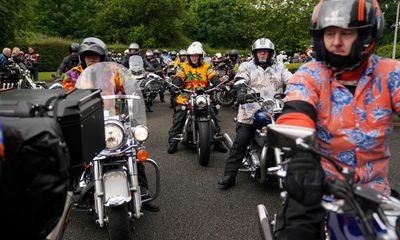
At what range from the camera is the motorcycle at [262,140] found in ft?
14.5

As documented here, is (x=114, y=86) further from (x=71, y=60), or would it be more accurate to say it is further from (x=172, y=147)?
(x=71, y=60)

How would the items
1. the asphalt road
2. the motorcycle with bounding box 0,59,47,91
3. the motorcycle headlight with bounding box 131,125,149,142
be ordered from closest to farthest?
1. the motorcycle headlight with bounding box 131,125,149,142
2. the asphalt road
3. the motorcycle with bounding box 0,59,47,91

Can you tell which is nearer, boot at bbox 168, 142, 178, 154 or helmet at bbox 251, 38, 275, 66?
helmet at bbox 251, 38, 275, 66

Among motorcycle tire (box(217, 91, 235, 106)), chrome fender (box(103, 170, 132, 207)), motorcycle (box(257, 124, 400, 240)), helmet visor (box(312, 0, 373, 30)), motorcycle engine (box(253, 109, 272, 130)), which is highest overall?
helmet visor (box(312, 0, 373, 30))

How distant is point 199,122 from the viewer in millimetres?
6039

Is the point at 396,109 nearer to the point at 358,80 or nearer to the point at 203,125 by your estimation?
the point at 358,80

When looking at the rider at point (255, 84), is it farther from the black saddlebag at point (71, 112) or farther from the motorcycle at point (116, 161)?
the black saddlebag at point (71, 112)

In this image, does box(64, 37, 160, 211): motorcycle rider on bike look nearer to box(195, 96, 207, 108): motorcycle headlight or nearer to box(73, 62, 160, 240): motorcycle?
box(73, 62, 160, 240): motorcycle

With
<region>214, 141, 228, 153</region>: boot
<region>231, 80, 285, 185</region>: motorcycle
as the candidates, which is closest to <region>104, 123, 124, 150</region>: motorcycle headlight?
<region>231, 80, 285, 185</region>: motorcycle

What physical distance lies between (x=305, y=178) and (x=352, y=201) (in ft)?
0.69

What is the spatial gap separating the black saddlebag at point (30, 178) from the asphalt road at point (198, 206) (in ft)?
7.57

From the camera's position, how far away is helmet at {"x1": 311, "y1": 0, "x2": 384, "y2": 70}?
189 cm

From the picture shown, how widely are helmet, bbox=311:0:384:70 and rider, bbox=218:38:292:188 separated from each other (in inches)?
115

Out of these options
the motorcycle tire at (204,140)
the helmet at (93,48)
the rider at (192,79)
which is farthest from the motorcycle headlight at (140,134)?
the rider at (192,79)
